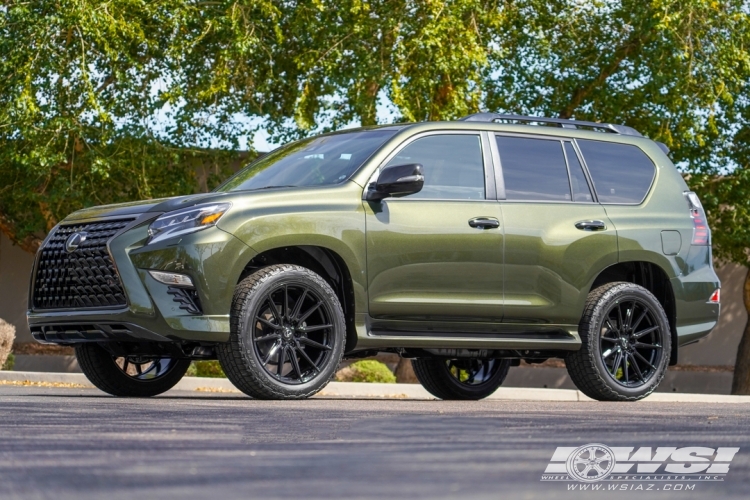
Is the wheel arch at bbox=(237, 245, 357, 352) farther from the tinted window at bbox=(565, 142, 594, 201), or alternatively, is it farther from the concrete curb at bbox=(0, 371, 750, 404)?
the concrete curb at bbox=(0, 371, 750, 404)

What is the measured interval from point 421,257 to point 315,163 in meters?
1.11

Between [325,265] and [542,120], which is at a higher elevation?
[542,120]

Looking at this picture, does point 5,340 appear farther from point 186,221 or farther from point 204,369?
point 186,221

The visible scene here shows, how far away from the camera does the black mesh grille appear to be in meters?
7.59

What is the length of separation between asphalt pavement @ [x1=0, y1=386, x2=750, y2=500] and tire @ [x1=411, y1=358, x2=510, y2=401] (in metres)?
3.73

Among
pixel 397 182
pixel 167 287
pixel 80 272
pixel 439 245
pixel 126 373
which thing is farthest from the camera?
pixel 126 373

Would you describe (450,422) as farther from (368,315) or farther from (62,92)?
(62,92)

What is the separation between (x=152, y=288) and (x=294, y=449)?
134 inches

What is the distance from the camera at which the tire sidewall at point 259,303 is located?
7.42 meters

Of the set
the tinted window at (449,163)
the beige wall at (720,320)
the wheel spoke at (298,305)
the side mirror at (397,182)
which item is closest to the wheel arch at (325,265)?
the wheel spoke at (298,305)

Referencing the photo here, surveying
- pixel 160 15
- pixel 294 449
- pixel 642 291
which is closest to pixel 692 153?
pixel 160 15

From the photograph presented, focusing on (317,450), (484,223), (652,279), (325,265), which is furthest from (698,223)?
(317,450)

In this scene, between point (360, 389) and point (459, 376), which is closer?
point (459, 376)

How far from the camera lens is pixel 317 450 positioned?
418cm
